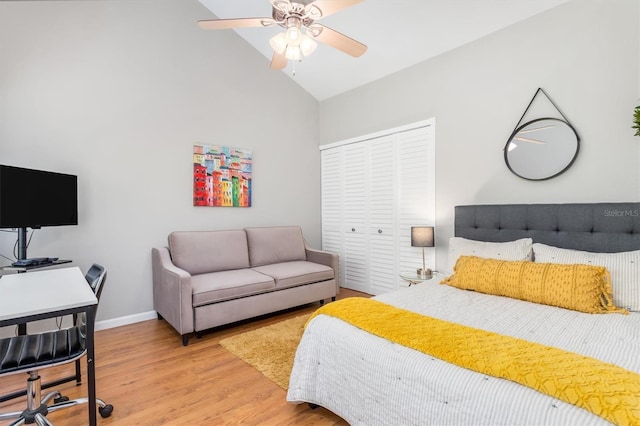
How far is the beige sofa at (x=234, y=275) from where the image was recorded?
9.04ft

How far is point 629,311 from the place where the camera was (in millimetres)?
1827

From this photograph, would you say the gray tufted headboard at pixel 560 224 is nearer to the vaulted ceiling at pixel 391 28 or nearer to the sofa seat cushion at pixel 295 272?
the sofa seat cushion at pixel 295 272

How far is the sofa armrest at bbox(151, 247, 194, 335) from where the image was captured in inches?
105

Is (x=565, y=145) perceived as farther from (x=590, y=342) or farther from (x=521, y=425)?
(x=521, y=425)

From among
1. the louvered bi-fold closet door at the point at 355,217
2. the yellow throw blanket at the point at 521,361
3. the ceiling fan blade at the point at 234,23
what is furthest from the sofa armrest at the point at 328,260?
the ceiling fan blade at the point at 234,23

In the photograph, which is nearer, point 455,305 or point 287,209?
point 455,305

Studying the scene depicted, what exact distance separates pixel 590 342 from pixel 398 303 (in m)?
0.92

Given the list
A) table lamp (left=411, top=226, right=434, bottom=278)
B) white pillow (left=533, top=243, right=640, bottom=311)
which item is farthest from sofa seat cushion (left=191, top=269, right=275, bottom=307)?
white pillow (left=533, top=243, right=640, bottom=311)

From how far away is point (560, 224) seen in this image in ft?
8.00

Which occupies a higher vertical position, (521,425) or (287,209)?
(287,209)

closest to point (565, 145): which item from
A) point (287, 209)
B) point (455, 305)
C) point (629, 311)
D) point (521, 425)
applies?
point (629, 311)

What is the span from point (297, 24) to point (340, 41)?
36 centimetres

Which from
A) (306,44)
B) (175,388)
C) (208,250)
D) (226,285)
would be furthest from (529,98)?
(175,388)

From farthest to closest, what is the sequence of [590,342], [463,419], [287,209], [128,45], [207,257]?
[287,209] < [207,257] < [128,45] < [590,342] < [463,419]
